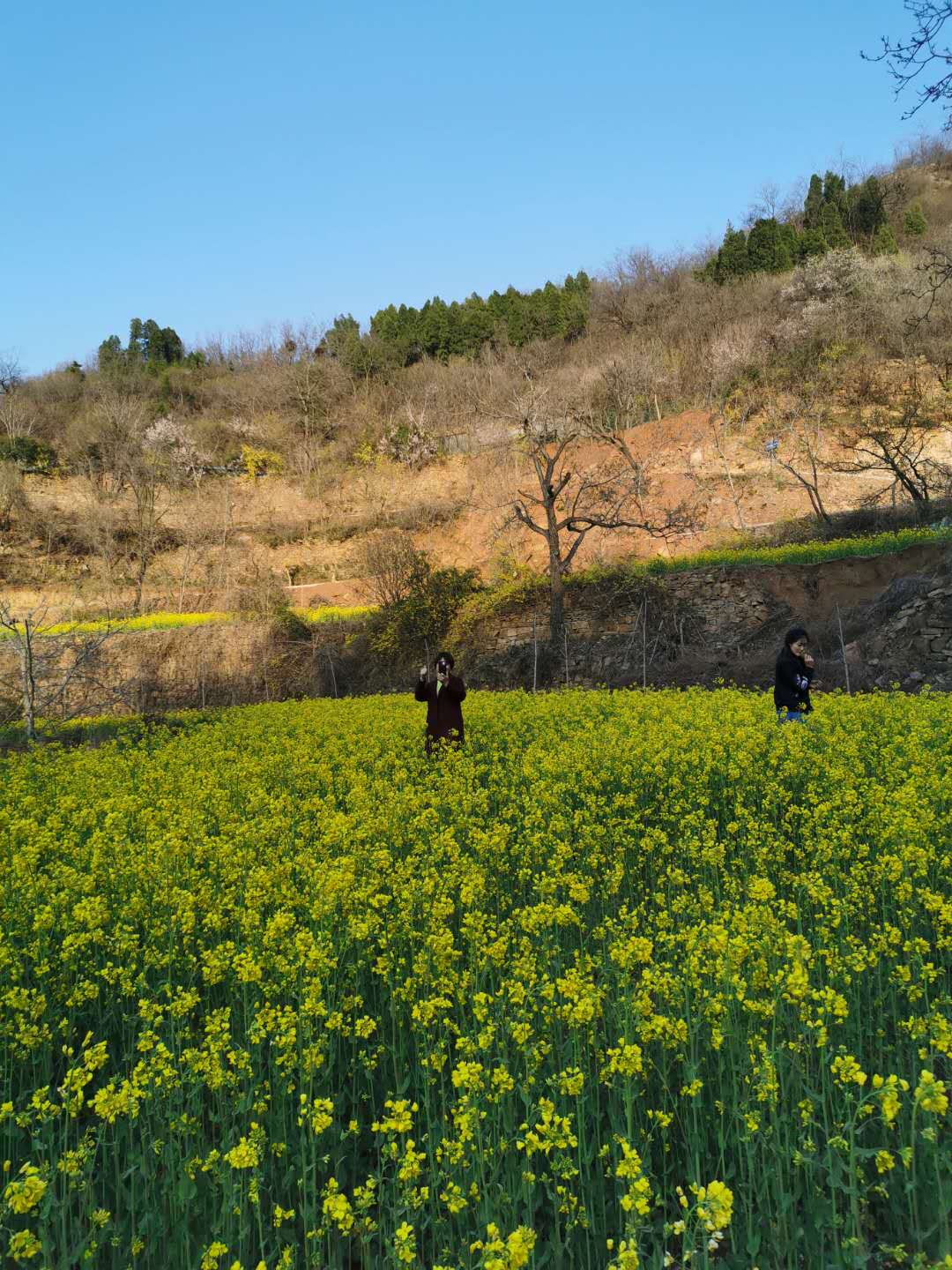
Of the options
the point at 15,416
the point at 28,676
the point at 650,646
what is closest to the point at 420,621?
the point at 650,646

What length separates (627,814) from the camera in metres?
8.11

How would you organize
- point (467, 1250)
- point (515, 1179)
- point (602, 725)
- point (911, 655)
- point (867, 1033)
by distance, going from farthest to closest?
point (911, 655) < point (602, 725) < point (867, 1033) < point (515, 1179) < point (467, 1250)

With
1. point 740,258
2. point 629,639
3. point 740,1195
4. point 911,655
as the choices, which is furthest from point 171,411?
point 740,1195

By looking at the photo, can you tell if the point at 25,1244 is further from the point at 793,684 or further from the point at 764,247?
the point at 764,247

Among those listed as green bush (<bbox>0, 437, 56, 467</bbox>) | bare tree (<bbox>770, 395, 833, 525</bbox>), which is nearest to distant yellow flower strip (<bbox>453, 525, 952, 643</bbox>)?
bare tree (<bbox>770, 395, 833, 525</bbox>)

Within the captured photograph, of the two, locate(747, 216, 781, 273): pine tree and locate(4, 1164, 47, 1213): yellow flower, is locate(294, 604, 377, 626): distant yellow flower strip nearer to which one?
locate(4, 1164, 47, 1213): yellow flower

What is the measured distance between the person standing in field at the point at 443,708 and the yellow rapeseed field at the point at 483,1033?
7.11ft

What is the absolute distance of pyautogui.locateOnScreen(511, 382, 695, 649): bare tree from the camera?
25.9m

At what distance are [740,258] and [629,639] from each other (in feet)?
157

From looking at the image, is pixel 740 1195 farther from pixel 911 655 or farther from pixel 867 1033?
pixel 911 655

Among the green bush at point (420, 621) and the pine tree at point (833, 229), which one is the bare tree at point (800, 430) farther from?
the green bush at point (420, 621)

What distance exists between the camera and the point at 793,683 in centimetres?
1102

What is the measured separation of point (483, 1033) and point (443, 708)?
756cm

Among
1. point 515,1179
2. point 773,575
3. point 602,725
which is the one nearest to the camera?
point 515,1179
